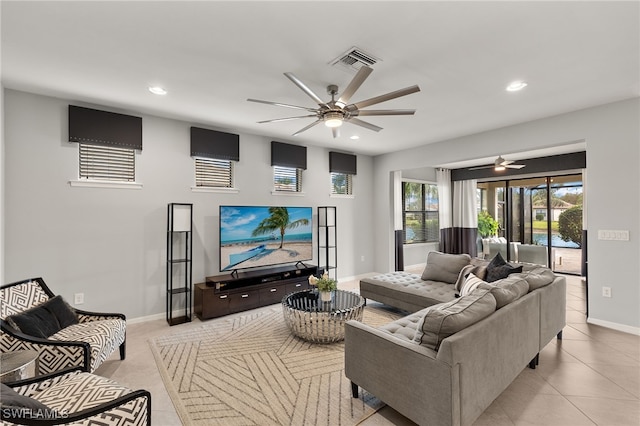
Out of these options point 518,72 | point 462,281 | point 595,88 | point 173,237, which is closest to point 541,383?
point 462,281

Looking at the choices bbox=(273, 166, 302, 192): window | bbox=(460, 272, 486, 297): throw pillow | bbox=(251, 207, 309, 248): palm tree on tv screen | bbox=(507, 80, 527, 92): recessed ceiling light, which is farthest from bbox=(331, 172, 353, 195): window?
bbox=(507, 80, 527, 92): recessed ceiling light

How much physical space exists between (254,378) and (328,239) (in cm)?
341

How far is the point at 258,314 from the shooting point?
13.9 ft

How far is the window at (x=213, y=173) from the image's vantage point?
452cm

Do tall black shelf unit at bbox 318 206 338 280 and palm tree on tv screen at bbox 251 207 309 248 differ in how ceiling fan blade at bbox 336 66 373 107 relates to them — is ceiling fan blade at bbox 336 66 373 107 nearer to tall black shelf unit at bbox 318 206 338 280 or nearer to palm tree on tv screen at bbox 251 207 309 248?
palm tree on tv screen at bbox 251 207 309 248

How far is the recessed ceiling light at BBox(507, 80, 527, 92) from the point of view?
10.0 ft

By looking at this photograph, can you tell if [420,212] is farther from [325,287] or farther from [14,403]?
[14,403]

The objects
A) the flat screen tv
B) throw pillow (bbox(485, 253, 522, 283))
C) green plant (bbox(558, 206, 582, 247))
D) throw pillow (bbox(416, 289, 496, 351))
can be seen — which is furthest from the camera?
green plant (bbox(558, 206, 582, 247))

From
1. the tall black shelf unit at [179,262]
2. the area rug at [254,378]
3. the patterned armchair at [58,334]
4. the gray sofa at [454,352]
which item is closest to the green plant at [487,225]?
the gray sofa at [454,352]

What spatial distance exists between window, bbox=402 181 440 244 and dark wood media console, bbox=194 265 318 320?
3.79m

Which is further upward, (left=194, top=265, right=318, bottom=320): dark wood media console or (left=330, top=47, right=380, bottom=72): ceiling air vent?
(left=330, top=47, right=380, bottom=72): ceiling air vent

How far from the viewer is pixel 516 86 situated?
313 cm

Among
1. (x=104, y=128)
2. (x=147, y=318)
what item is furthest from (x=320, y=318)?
(x=104, y=128)

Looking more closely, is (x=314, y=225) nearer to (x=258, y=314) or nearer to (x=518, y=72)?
(x=258, y=314)
